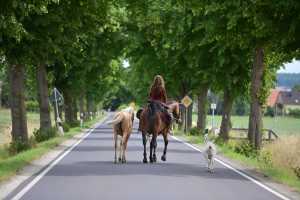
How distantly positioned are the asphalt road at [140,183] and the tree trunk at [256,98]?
24.8 ft

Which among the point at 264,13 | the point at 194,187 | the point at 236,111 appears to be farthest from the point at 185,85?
the point at 236,111

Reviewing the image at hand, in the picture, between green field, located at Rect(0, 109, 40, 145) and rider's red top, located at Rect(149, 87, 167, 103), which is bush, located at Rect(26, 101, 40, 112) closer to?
green field, located at Rect(0, 109, 40, 145)

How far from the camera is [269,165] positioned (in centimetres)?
2486

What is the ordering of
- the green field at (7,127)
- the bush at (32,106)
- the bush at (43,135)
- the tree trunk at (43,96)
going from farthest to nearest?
the bush at (32,106) < the green field at (7,127) < the tree trunk at (43,96) < the bush at (43,135)

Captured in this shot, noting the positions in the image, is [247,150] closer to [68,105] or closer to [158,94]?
[158,94]

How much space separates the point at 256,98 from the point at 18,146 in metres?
9.06

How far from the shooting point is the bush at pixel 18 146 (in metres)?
31.1

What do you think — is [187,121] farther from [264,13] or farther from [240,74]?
[264,13]

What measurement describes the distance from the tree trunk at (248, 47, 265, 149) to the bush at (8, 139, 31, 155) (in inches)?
338

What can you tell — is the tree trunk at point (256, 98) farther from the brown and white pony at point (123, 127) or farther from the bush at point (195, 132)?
the bush at point (195, 132)

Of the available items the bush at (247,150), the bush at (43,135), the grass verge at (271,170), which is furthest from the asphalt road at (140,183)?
the bush at (43,135)

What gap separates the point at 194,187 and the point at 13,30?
5588 millimetres

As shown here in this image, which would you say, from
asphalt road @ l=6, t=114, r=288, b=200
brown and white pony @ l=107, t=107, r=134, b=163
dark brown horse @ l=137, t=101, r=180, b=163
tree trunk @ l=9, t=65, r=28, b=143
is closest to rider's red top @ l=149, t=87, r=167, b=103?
dark brown horse @ l=137, t=101, r=180, b=163

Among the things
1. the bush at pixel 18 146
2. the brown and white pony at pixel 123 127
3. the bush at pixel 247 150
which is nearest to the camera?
the brown and white pony at pixel 123 127
